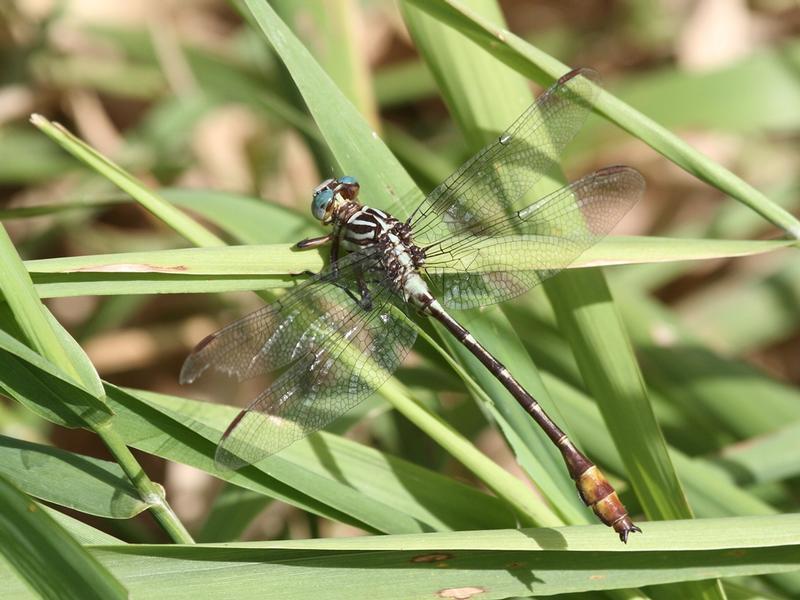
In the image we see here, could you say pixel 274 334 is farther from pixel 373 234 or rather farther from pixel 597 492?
pixel 597 492

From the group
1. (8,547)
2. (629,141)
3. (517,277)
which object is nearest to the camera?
(8,547)

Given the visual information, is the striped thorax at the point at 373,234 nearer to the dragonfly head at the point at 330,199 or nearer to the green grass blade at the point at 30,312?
the dragonfly head at the point at 330,199

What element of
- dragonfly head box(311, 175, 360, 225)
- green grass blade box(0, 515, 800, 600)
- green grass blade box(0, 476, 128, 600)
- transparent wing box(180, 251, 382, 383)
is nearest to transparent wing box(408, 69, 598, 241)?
dragonfly head box(311, 175, 360, 225)

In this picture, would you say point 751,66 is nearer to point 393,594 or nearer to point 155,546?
point 393,594

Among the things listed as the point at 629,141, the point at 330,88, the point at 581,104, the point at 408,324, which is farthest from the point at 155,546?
the point at 629,141

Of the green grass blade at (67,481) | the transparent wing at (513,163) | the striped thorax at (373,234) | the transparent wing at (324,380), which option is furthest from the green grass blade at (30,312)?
the transparent wing at (513,163)

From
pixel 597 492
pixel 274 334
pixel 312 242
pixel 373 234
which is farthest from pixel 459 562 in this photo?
pixel 373 234

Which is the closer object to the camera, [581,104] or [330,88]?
[330,88]

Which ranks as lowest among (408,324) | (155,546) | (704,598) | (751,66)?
(704,598)
